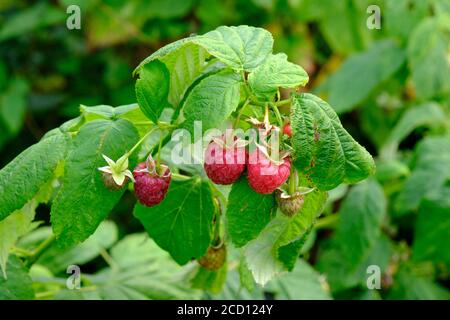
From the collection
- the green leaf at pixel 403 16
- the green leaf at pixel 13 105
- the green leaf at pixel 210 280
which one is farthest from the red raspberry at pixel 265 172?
the green leaf at pixel 13 105

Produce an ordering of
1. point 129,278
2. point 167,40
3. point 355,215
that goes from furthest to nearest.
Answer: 1. point 167,40
2. point 355,215
3. point 129,278

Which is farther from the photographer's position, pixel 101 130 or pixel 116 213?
pixel 116 213

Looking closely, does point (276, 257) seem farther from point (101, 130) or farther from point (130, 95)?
point (130, 95)

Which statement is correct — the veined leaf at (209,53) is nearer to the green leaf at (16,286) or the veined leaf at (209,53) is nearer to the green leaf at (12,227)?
the green leaf at (12,227)

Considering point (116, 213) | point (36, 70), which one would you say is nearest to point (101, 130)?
point (116, 213)

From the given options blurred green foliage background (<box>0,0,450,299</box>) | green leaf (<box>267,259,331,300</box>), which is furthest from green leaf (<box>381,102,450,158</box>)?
green leaf (<box>267,259,331,300</box>)

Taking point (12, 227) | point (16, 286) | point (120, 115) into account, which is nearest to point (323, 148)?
point (120, 115)
